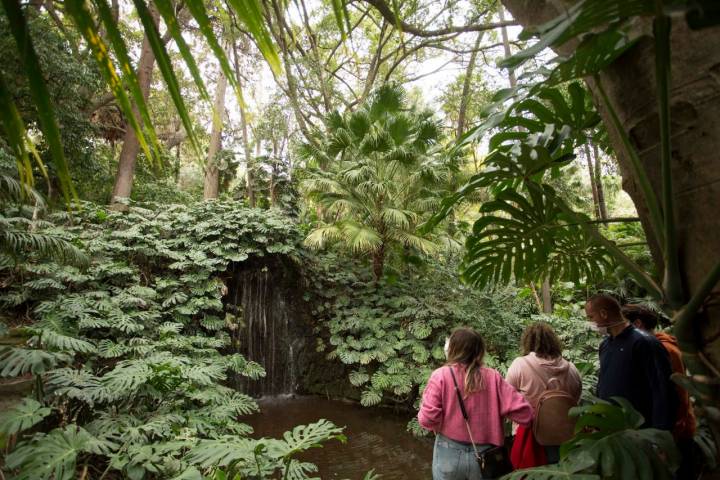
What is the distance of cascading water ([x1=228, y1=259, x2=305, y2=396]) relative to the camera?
22.9ft

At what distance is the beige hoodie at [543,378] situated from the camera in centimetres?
224

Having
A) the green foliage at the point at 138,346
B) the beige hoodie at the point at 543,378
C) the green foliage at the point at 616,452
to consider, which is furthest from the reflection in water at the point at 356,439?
the green foliage at the point at 616,452

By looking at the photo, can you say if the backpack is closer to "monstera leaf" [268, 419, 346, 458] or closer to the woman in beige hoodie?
the woman in beige hoodie

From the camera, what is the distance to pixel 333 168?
7.31 metres

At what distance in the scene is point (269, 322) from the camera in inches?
289

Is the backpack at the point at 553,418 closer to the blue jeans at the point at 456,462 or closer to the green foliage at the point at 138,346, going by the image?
the blue jeans at the point at 456,462

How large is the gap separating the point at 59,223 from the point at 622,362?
7.88 metres

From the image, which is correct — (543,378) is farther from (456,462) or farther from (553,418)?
(456,462)

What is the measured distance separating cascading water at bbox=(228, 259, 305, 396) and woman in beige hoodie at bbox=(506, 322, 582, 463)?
5.43m

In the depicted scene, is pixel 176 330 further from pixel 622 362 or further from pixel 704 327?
pixel 704 327

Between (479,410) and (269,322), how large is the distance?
5.75 m

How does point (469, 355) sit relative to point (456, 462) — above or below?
above

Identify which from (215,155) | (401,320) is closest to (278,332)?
(401,320)

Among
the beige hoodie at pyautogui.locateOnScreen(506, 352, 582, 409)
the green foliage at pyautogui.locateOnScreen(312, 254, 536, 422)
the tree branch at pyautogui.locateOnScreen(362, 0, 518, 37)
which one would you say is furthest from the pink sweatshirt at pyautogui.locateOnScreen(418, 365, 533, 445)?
the green foliage at pyautogui.locateOnScreen(312, 254, 536, 422)
